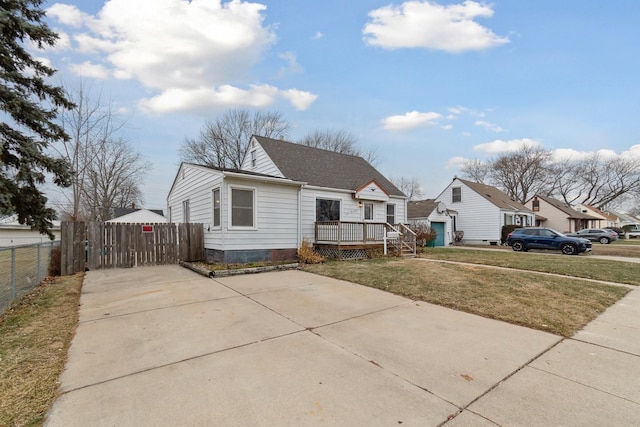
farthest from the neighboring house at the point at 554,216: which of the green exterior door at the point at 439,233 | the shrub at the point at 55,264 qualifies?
the shrub at the point at 55,264

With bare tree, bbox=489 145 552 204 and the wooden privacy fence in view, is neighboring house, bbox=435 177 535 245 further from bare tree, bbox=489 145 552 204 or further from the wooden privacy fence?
the wooden privacy fence

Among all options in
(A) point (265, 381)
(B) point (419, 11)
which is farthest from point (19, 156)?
(B) point (419, 11)

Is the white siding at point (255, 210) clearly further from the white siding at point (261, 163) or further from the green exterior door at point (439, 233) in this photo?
the green exterior door at point (439, 233)

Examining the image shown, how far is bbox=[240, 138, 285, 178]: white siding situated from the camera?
13523 mm

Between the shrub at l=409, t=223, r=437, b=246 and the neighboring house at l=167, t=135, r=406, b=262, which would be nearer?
the neighboring house at l=167, t=135, r=406, b=262

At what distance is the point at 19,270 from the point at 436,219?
23.0 metres

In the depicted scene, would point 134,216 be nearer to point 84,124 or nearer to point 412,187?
point 84,124

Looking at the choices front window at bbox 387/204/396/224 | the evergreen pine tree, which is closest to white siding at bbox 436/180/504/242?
front window at bbox 387/204/396/224

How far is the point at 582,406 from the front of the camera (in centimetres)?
244

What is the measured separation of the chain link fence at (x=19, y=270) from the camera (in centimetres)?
520

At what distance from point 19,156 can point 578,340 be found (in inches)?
395

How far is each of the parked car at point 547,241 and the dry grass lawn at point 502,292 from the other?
1188 cm

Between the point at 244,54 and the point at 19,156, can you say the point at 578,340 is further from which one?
the point at 244,54

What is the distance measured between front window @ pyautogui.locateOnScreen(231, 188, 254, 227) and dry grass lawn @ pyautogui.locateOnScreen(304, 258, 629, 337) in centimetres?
296
